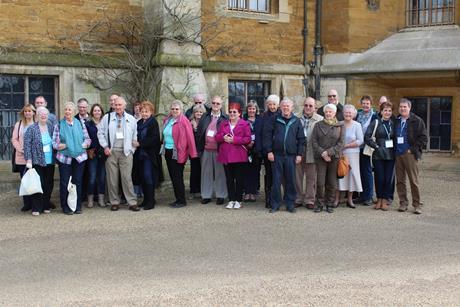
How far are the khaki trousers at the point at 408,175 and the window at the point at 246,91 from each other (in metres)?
5.55

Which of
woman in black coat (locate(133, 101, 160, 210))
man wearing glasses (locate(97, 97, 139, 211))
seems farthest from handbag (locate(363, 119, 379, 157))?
man wearing glasses (locate(97, 97, 139, 211))

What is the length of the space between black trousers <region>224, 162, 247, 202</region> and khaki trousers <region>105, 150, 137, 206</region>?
1.42m

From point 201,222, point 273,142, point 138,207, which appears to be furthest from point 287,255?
point 138,207

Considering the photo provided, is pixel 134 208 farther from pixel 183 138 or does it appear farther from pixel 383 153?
pixel 383 153

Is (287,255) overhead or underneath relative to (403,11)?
underneath

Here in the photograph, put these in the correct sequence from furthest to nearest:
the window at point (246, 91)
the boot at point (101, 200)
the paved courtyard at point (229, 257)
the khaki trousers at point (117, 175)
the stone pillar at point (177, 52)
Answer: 1. the window at point (246, 91)
2. the stone pillar at point (177, 52)
3. the boot at point (101, 200)
4. the khaki trousers at point (117, 175)
5. the paved courtyard at point (229, 257)

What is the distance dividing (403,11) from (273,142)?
7863mm

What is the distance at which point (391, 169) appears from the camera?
8.75 meters

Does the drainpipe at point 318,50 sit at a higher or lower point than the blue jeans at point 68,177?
higher

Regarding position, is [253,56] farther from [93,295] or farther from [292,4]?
[93,295]

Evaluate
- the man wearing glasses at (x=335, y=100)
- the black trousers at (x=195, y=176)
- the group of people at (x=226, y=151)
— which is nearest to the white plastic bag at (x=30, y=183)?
the group of people at (x=226, y=151)

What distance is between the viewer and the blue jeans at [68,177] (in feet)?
27.1

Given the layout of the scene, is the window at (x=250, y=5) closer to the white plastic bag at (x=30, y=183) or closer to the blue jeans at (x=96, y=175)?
the blue jeans at (x=96, y=175)

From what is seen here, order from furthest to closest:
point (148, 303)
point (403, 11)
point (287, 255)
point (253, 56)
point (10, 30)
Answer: point (403, 11) < point (253, 56) < point (10, 30) < point (287, 255) < point (148, 303)
